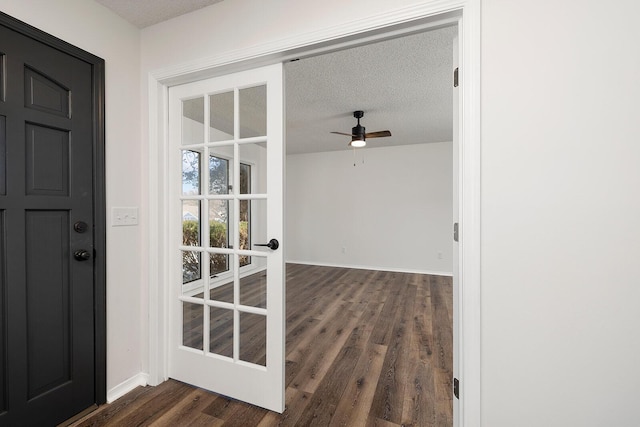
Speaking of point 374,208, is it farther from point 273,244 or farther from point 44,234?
point 44,234

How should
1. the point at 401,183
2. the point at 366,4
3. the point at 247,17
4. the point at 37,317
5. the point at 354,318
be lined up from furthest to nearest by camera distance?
the point at 401,183 < the point at 354,318 < the point at 247,17 < the point at 37,317 < the point at 366,4

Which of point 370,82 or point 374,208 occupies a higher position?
point 370,82

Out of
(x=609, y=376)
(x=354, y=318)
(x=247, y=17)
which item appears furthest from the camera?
(x=354, y=318)

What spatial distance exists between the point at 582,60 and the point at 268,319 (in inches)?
73.4

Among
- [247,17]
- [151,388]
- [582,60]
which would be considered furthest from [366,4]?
[151,388]

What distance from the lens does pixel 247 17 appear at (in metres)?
1.61

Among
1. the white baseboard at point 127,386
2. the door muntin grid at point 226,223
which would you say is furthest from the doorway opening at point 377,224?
the white baseboard at point 127,386

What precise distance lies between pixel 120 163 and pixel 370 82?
2276 millimetres

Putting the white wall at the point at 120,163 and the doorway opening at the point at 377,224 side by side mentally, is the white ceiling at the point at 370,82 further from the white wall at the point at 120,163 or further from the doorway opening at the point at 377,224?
the white wall at the point at 120,163

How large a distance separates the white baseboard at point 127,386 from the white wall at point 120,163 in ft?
0.08

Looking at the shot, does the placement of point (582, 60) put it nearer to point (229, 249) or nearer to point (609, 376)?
point (609, 376)

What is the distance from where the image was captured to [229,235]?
176 cm

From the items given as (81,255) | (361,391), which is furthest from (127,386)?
(361,391)

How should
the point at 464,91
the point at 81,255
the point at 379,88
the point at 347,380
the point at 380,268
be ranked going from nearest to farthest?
1. the point at 464,91
2. the point at 81,255
3. the point at 347,380
4. the point at 379,88
5. the point at 380,268
